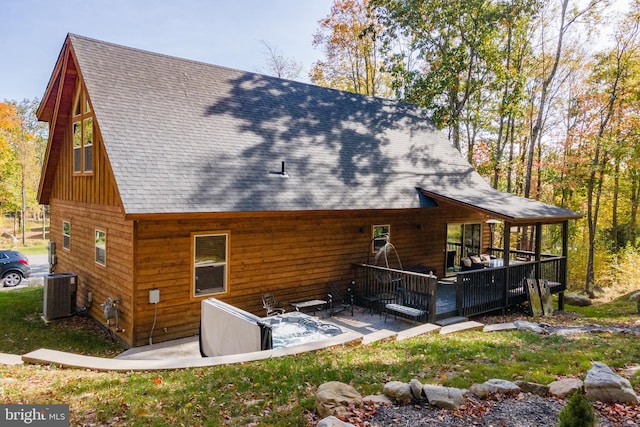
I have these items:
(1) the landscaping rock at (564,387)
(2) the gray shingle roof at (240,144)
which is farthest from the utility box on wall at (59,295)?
(1) the landscaping rock at (564,387)

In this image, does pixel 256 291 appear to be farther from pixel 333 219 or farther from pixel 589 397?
pixel 589 397

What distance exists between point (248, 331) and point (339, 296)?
465 centimetres

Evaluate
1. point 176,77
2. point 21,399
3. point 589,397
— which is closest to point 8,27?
point 176,77

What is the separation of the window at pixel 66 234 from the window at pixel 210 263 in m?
5.92

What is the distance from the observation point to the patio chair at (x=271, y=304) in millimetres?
9438

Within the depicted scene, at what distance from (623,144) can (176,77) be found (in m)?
16.5

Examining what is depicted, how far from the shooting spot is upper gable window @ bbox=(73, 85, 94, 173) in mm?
10305

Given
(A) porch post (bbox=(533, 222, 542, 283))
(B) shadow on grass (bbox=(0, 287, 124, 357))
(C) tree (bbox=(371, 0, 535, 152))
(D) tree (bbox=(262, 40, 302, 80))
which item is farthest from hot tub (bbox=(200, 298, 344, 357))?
(D) tree (bbox=(262, 40, 302, 80))

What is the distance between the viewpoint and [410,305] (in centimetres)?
983

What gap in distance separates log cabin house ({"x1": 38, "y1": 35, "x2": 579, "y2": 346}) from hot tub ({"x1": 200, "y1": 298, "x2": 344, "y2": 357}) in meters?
1.33

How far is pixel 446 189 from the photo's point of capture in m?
13.2

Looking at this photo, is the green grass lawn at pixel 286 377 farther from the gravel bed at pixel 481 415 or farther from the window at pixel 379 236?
the window at pixel 379 236

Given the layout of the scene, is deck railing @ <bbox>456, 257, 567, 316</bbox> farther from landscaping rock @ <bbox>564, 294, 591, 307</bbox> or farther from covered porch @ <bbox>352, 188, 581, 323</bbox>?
landscaping rock @ <bbox>564, 294, 591, 307</bbox>

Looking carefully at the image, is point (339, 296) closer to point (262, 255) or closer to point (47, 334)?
point (262, 255)
